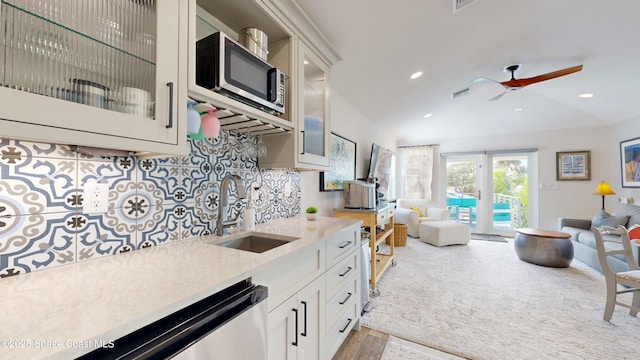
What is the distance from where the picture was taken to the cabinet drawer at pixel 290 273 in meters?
0.96

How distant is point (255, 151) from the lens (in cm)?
167

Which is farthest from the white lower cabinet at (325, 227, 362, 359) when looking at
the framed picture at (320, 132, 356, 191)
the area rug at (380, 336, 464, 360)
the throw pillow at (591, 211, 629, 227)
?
the throw pillow at (591, 211, 629, 227)

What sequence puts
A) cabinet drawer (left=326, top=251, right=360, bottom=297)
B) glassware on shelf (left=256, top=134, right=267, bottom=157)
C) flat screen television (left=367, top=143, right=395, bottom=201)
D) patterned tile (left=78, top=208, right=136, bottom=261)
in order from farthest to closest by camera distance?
flat screen television (left=367, top=143, right=395, bottom=201) < glassware on shelf (left=256, top=134, right=267, bottom=157) < cabinet drawer (left=326, top=251, right=360, bottom=297) < patterned tile (left=78, top=208, right=136, bottom=261)

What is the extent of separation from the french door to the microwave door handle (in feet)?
17.7

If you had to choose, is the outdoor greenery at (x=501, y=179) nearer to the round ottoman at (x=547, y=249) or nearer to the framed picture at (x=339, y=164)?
the round ottoman at (x=547, y=249)

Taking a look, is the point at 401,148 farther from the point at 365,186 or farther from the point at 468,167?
the point at 365,186

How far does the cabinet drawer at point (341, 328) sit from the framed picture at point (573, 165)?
538cm

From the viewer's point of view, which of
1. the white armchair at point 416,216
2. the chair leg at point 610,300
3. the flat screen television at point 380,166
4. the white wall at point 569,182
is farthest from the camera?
the white armchair at point 416,216

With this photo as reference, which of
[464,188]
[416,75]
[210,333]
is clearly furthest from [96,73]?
[464,188]

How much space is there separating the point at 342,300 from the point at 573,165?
18.7 ft

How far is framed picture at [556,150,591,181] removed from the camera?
4.54 m

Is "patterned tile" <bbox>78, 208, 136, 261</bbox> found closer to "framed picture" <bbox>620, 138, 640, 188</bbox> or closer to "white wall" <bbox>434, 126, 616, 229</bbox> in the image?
"framed picture" <bbox>620, 138, 640, 188</bbox>

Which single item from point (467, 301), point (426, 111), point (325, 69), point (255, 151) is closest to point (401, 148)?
point (426, 111)

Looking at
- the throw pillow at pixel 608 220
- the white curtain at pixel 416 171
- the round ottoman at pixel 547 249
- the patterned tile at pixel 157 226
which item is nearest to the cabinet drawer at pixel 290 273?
the patterned tile at pixel 157 226
